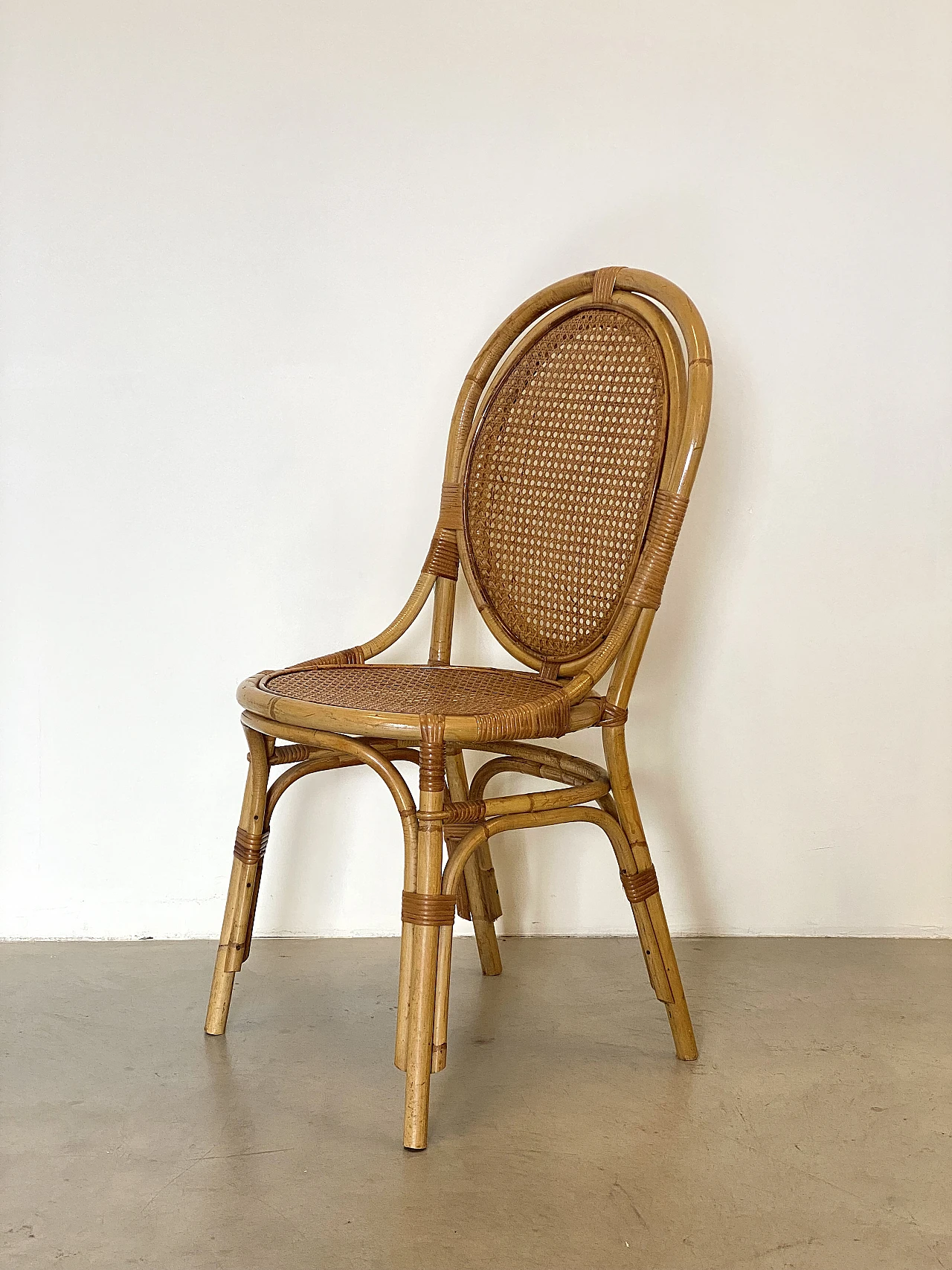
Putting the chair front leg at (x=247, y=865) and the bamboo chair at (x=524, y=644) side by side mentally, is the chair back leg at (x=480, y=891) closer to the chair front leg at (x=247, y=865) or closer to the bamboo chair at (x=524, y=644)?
the bamboo chair at (x=524, y=644)

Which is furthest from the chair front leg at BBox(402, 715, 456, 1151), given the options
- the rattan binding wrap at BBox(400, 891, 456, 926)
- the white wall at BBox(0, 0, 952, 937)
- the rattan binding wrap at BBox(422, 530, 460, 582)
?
the white wall at BBox(0, 0, 952, 937)

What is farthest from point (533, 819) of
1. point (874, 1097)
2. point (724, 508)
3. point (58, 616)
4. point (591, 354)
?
point (58, 616)

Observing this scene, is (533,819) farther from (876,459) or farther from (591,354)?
(876,459)

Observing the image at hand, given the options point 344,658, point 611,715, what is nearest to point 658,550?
point 611,715

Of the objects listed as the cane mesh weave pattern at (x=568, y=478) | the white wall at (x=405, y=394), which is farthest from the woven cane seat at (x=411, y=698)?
the white wall at (x=405, y=394)

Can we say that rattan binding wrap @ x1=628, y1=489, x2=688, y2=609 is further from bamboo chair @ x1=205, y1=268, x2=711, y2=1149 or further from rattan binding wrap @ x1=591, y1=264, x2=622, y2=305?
rattan binding wrap @ x1=591, y1=264, x2=622, y2=305

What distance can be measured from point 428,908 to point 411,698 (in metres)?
0.25

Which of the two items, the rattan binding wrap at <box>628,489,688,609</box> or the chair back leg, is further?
the chair back leg

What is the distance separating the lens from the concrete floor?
1.11 m

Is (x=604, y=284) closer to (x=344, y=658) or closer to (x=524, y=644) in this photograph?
(x=524, y=644)

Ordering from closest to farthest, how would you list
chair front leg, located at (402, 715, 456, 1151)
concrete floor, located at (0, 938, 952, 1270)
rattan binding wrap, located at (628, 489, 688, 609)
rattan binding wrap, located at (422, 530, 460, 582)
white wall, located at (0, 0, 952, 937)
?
1. concrete floor, located at (0, 938, 952, 1270)
2. chair front leg, located at (402, 715, 456, 1151)
3. rattan binding wrap, located at (628, 489, 688, 609)
4. rattan binding wrap, located at (422, 530, 460, 582)
5. white wall, located at (0, 0, 952, 937)

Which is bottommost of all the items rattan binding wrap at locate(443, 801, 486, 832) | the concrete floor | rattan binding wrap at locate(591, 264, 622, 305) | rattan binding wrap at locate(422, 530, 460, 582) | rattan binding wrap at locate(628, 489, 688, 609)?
the concrete floor

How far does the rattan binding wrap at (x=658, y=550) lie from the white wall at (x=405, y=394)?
50 cm

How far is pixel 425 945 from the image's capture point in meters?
1.25
